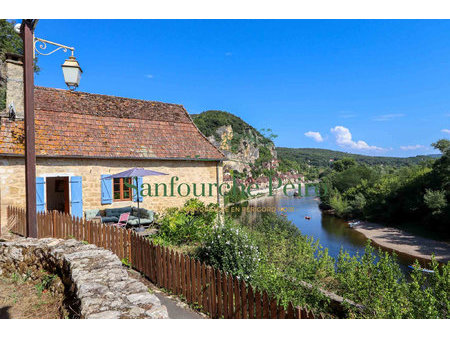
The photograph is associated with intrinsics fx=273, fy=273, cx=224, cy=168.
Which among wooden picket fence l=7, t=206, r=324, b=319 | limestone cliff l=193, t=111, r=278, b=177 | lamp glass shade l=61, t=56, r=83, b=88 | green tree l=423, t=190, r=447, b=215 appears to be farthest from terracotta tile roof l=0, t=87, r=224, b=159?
green tree l=423, t=190, r=447, b=215

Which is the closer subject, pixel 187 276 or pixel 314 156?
pixel 187 276

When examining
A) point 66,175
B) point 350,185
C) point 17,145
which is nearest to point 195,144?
point 66,175

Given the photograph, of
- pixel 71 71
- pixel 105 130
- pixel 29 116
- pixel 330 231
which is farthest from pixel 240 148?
pixel 29 116

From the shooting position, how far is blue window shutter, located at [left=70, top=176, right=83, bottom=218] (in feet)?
32.2

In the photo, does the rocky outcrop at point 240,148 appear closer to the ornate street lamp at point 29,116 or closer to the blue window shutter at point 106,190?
the blue window shutter at point 106,190

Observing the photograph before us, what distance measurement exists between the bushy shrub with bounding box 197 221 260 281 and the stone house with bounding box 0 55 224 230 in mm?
5746

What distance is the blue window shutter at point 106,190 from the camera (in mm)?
10406

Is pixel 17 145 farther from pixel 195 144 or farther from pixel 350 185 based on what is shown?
pixel 350 185

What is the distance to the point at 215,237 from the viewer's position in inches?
254

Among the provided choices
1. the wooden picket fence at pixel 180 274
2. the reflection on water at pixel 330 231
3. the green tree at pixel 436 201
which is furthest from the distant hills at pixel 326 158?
the wooden picket fence at pixel 180 274

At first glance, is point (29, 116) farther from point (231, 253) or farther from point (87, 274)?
point (231, 253)

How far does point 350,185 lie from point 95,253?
42741 mm

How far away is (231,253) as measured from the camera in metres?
6.09

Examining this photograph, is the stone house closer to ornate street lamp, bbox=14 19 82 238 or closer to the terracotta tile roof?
the terracotta tile roof
